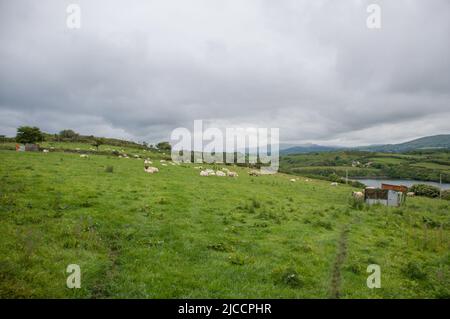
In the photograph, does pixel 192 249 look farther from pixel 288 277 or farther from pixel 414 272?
pixel 414 272

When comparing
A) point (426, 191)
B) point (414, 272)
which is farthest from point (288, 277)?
point (426, 191)

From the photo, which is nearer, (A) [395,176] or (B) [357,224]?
(B) [357,224]

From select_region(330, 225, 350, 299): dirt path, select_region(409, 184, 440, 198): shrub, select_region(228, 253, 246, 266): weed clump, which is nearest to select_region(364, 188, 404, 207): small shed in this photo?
select_region(330, 225, 350, 299): dirt path

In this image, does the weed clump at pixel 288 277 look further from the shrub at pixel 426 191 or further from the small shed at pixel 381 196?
the shrub at pixel 426 191

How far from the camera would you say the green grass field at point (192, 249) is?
1003cm

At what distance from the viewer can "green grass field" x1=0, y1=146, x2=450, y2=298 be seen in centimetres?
1003

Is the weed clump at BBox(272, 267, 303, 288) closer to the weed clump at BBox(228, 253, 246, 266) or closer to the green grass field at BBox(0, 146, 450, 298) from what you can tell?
the green grass field at BBox(0, 146, 450, 298)

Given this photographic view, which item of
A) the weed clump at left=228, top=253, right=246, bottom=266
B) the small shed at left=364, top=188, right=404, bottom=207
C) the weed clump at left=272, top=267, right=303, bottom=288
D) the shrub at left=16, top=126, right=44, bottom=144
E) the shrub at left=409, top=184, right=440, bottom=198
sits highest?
the shrub at left=16, top=126, right=44, bottom=144

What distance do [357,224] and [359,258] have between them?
28.5ft

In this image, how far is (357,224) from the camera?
72.6 feet
